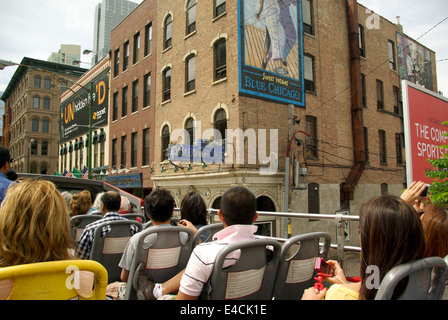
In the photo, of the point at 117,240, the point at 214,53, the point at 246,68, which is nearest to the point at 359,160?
the point at 246,68

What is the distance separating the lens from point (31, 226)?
182cm

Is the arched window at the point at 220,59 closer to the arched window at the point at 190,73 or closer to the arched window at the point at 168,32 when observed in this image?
the arched window at the point at 190,73

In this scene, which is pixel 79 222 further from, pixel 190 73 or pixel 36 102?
pixel 36 102

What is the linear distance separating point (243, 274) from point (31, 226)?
1457 millimetres

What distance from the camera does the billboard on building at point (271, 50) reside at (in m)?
14.7

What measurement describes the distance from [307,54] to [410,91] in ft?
45.2

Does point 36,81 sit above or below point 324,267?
above

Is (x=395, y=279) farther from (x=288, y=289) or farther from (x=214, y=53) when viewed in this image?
(x=214, y=53)

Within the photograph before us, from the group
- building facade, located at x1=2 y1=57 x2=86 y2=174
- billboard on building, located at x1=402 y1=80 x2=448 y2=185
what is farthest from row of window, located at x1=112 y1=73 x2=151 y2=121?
building facade, located at x1=2 y1=57 x2=86 y2=174

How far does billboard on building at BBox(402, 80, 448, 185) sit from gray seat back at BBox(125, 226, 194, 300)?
3.65 m

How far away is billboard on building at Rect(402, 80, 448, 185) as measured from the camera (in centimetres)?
485

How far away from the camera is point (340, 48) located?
19.7 meters

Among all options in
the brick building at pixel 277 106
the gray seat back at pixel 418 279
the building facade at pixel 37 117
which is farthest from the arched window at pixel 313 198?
the building facade at pixel 37 117

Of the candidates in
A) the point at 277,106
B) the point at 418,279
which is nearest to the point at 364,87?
the point at 277,106
